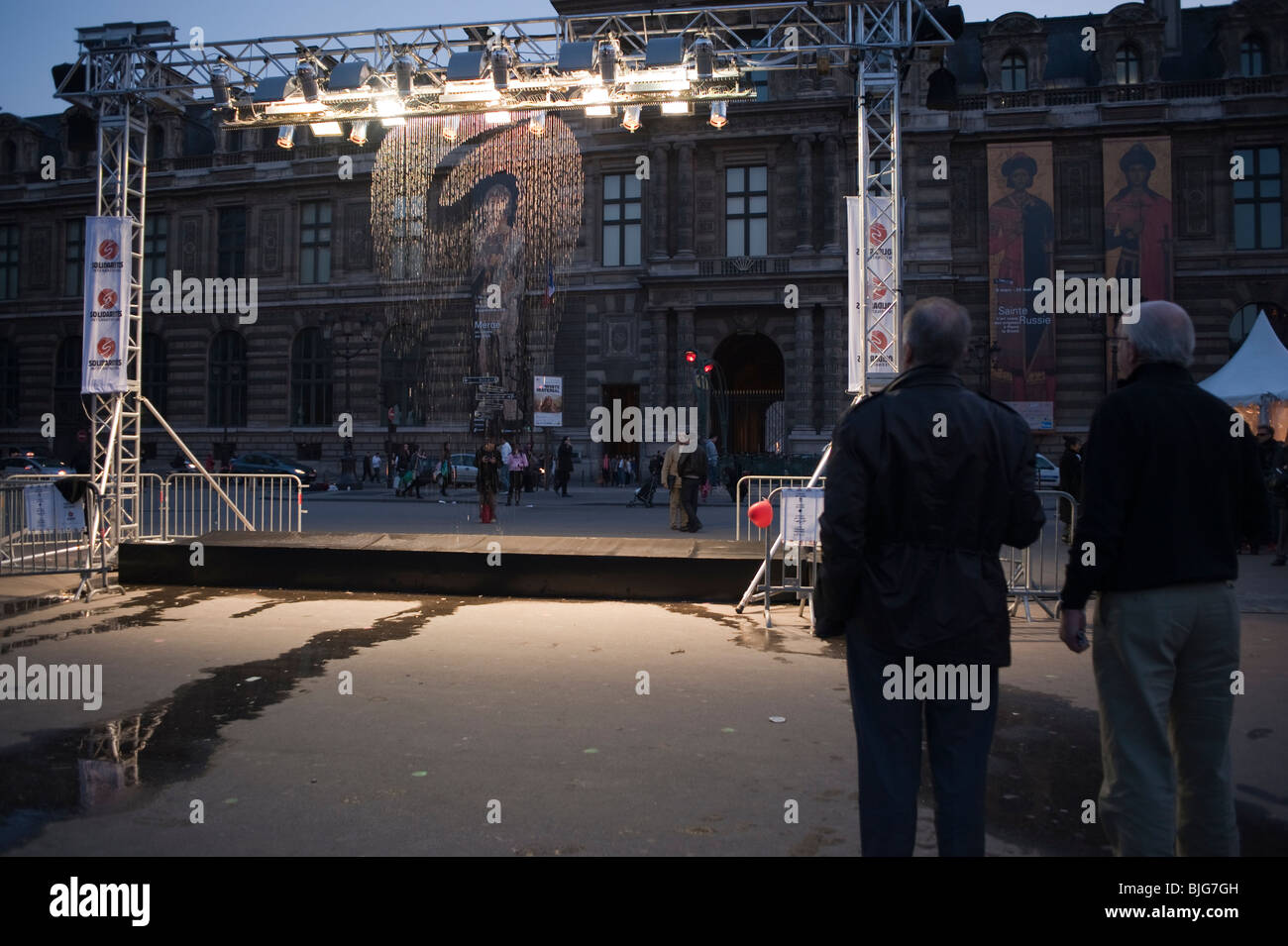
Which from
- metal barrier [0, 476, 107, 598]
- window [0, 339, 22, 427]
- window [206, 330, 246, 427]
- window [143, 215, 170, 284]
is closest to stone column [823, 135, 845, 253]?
window [206, 330, 246, 427]

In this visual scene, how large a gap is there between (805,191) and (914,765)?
120ft

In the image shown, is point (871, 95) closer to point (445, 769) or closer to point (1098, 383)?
point (445, 769)

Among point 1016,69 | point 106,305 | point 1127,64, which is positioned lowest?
point 106,305

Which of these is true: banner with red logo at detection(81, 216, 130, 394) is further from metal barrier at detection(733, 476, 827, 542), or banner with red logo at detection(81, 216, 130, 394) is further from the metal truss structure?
metal barrier at detection(733, 476, 827, 542)

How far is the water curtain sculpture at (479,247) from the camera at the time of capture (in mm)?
36031

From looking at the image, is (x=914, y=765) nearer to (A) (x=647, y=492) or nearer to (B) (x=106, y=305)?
(B) (x=106, y=305)

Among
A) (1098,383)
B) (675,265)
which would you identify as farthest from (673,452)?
(1098,383)

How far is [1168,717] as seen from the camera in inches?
143

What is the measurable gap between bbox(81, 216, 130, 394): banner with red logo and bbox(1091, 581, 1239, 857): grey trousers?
13076 millimetres

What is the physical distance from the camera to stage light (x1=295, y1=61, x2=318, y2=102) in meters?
15.1

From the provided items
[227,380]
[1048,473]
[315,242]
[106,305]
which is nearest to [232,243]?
[315,242]

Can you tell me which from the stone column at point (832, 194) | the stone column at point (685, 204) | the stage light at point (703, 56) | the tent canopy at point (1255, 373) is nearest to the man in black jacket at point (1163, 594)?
the stage light at point (703, 56)

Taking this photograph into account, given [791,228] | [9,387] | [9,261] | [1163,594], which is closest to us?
[1163,594]

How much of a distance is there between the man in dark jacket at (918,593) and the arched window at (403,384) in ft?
135
